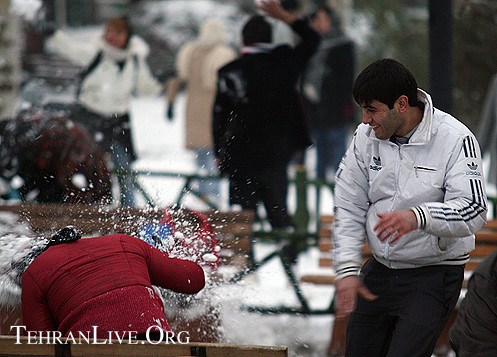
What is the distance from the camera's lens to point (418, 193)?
3043mm

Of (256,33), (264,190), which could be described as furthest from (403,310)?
(256,33)

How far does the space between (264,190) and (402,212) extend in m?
3.03

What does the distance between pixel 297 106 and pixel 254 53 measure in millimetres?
547

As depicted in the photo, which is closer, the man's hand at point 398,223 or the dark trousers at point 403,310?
the man's hand at point 398,223

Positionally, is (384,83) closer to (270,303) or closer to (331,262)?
(331,262)

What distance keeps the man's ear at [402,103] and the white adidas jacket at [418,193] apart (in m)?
0.09

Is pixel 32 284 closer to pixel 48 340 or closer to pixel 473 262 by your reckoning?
pixel 48 340

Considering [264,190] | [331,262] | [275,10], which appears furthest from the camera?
[264,190]

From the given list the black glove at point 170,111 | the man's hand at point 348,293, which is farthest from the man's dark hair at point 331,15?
the man's hand at point 348,293

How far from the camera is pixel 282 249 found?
564 centimetres

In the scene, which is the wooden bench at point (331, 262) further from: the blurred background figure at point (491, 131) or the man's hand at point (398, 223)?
the man's hand at point (398, 223)

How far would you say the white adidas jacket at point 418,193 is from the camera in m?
2.91

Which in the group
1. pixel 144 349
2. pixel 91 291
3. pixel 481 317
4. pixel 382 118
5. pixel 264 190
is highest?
pixel 382 118

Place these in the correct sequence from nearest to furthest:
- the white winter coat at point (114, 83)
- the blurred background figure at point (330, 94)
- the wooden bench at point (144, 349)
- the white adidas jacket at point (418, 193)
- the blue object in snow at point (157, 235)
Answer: the wooden bench at point (144, 349) → the white adidas jacket at point (418, 193) → the blue object in snow at point (157, 235) → the white winter coat at point (114, 83) → the blurred background figure at point (330, 94)
